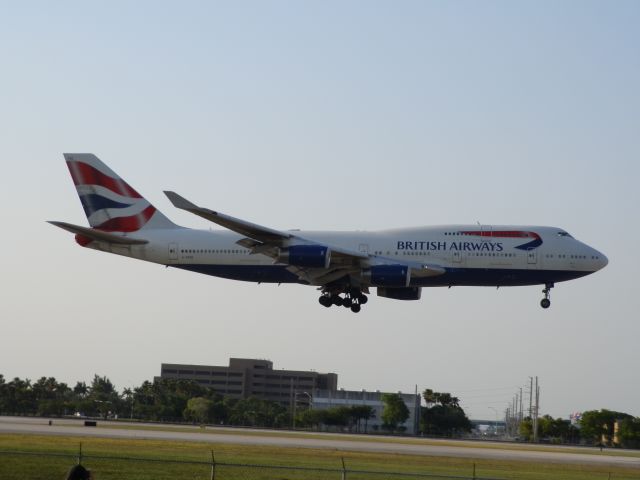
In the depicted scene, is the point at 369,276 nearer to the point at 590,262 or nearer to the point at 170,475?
the point at 590,262

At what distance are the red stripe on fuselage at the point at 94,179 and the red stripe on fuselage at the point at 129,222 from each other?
206 cm

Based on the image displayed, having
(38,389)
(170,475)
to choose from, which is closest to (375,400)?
(38,389)

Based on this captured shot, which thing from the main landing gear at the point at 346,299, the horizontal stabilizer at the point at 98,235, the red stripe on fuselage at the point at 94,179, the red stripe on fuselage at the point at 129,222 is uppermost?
the red stripe on fuselage at the point at 94,179

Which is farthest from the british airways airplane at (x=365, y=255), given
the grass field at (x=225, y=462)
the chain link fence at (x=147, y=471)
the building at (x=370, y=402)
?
the building at (x=370, y=402)

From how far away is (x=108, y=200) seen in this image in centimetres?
6981

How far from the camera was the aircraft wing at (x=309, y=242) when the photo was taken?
58.5 meters

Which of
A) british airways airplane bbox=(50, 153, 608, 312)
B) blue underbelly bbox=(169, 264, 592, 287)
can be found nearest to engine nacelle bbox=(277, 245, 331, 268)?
british airways airplane bbox=(50, 153, 608, 312)

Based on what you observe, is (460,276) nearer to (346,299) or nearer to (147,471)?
(346,299)

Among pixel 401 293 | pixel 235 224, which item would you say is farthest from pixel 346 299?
pixel 235 224

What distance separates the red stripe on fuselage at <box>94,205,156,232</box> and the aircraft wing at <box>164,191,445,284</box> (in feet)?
31.9

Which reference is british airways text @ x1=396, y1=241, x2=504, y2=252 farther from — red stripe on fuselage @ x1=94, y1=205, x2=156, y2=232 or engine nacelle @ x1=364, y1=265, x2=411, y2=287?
red stripe on fuselage @ x1=94, y1=205, x2=156, y2=232

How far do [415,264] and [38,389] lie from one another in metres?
89.7

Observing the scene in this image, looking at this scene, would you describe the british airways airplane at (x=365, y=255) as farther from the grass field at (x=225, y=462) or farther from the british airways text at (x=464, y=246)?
the grass field at (x=225, y=462)

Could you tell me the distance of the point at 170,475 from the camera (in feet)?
120
